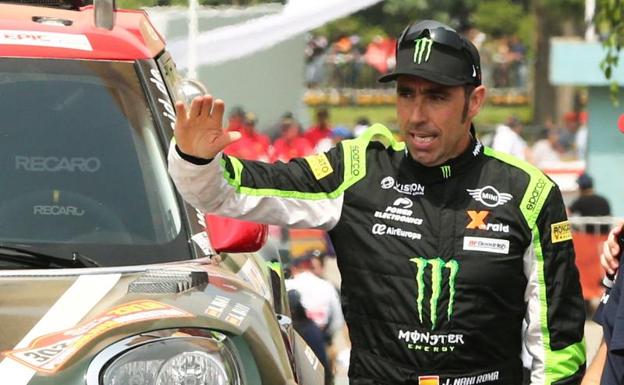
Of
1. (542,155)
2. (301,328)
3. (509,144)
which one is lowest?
(542,155)

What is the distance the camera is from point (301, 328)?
23.5ft

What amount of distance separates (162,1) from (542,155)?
1607 centimetres

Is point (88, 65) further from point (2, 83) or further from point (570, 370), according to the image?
point (570, 370)

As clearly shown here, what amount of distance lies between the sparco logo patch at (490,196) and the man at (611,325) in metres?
0.38

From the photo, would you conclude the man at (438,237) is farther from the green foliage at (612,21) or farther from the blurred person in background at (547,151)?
the blurred person in background at (547,151)

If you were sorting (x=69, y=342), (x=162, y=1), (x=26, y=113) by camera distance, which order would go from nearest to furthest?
(x=69, y=342)
(x=26, y=113)
(x=162, y=1)

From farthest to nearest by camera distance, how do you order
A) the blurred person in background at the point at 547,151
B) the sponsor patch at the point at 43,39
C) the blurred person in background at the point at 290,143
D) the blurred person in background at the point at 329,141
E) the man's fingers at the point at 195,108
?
the blurred person in background at the point at 547,151 < the blurred person in background at the point at 290,143 < the blurred person in background at the point at 329,141 < the sponsor patch at the point at 43,39 < the man's fingers at the point at 195,108

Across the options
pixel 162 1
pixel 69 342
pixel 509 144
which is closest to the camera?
pixel 69 342

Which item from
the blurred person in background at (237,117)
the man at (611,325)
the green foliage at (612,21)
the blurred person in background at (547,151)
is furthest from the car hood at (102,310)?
the blurred person in background at (547,151)

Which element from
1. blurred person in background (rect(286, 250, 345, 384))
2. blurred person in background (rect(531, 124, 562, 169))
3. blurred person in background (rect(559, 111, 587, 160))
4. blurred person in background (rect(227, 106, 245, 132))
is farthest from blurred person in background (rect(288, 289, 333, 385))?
blurred person in background (rect(559, 111, 587, 160))

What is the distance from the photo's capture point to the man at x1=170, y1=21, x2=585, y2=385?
4129mm

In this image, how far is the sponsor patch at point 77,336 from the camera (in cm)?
358

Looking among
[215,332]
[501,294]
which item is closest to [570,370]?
[501,294]

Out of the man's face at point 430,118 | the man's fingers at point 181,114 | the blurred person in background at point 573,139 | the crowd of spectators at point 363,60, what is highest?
the man's fingers at point 181,114
